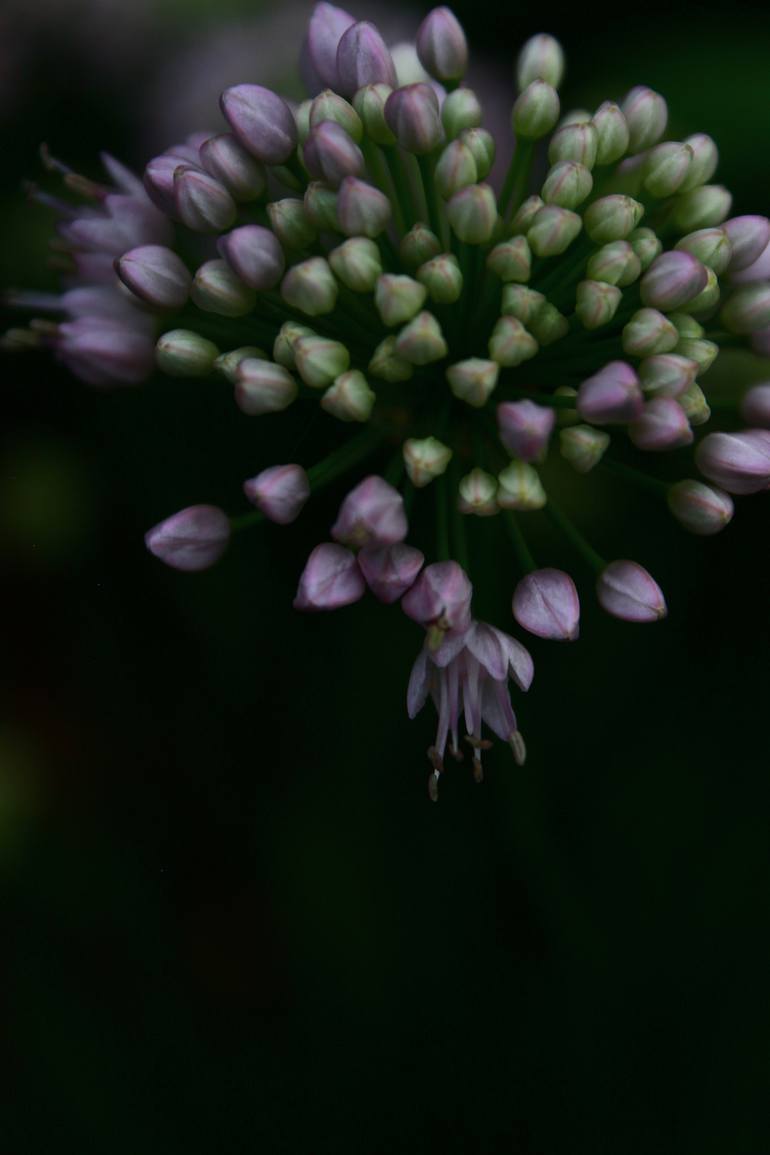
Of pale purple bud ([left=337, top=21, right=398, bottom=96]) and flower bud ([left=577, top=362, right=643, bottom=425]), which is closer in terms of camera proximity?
flower bud ([left=577, top=362, right=643, bottom=425])

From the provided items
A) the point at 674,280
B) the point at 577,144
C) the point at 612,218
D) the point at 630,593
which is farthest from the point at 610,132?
the point at 630,593

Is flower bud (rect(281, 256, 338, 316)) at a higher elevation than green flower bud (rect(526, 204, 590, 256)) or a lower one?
lower

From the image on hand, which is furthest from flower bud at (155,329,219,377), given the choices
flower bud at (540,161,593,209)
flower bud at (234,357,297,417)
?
flower bud at (540,161,593,209)

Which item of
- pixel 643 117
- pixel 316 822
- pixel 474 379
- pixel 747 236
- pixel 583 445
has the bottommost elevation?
pixel 316 822

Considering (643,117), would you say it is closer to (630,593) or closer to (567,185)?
(567,185)

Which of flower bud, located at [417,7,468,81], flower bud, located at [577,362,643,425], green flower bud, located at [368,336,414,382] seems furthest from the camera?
flower bud, located at [417,7,468,81]

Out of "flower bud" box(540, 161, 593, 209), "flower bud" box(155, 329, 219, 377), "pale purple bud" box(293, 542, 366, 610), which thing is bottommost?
"pale purple bud" box(293, 542, 366, 610)

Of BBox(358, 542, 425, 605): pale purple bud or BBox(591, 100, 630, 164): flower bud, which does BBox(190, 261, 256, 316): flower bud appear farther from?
BBox(591, 100, 630, 164): flower bud

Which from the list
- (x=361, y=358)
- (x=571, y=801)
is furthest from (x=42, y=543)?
(x=571, y=801)
